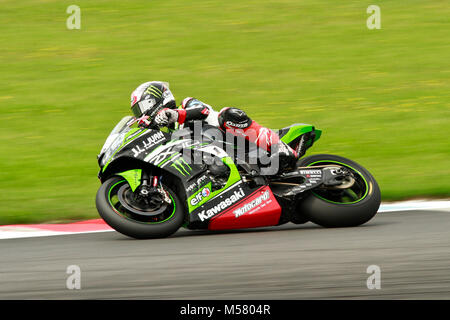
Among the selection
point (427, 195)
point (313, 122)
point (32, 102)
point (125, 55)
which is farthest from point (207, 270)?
point (125, 55)

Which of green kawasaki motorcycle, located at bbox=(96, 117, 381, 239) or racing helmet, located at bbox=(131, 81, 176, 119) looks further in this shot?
racing helmet, located at bbox=(131, 81, 176, 119)

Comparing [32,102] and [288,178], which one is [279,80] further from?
[288,178]

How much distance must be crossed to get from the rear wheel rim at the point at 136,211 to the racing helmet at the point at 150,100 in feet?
2.42

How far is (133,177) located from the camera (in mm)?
6367

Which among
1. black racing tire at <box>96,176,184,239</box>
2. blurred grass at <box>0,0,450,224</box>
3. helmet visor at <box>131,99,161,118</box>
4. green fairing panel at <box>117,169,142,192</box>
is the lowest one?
black racing tire at <box>96,176,184,239</box>

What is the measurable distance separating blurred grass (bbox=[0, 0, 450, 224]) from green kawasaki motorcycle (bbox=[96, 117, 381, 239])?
7.07ft

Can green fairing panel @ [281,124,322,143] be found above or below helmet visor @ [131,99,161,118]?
below

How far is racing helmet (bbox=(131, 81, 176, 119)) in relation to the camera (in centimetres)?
679

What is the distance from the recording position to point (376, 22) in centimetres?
1902

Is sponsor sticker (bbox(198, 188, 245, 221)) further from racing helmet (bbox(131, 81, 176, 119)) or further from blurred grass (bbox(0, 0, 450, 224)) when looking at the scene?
blurred grass (bbox(0, 0, 450, 224))

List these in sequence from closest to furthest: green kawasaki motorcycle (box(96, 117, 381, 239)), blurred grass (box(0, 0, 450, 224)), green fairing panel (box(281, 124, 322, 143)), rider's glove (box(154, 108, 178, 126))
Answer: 1. green kawasaki motorcycle (box(96, 117, 381, 239))
2. rider's glove (box(154, 108, 178, 126))
3. green fairing panel (box(281, 124, 322, 143))
4. blurred grass (box(0, 0, 450, 224))

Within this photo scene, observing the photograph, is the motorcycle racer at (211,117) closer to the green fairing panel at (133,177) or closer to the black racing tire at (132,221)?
the green fairing panel at (133,177)

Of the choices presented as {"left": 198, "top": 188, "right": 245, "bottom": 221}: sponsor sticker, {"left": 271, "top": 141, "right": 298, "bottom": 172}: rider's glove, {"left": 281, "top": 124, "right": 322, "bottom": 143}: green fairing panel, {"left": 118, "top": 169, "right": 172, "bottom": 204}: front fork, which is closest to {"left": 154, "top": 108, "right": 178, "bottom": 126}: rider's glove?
{"left": 118, "top": 169, "right": 172, "bottom": 204}: front fork

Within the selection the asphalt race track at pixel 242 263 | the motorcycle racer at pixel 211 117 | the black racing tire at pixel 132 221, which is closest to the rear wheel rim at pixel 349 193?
the asphalt race track at pixel 242 263
